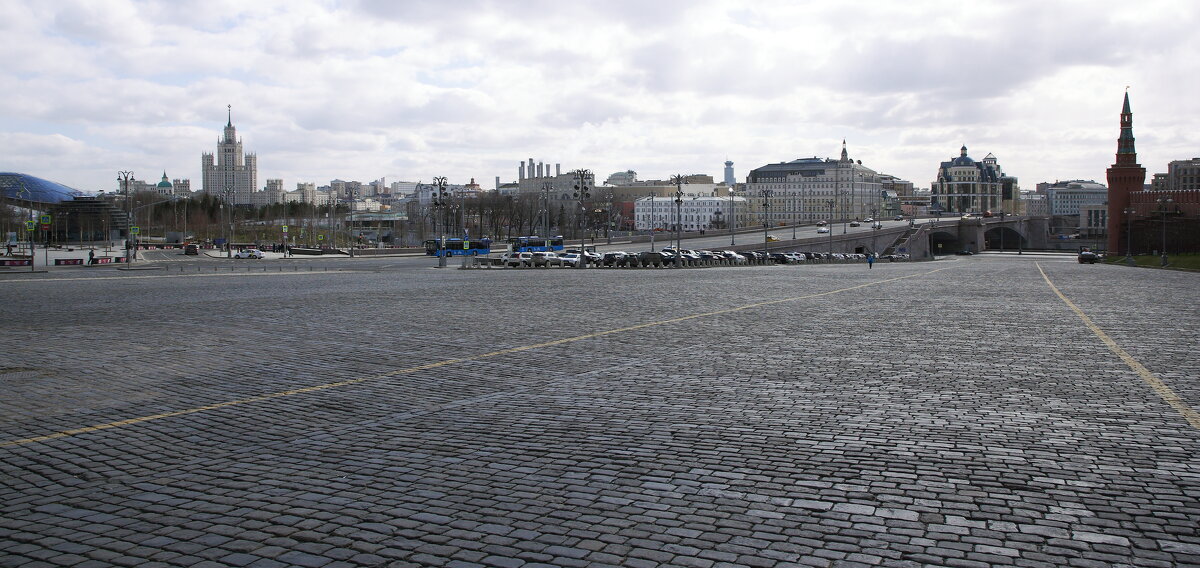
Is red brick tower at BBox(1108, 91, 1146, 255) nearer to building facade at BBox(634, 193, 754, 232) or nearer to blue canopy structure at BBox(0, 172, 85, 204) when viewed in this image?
building facade at BBox(634, 193, 754, 232)

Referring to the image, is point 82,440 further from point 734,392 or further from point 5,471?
point 734,392

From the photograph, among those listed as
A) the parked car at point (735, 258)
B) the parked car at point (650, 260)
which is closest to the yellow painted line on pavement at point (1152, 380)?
the parked car at point (650, 260)

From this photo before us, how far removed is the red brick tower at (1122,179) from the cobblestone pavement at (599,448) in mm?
96390

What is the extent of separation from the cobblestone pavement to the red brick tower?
96.4 meters

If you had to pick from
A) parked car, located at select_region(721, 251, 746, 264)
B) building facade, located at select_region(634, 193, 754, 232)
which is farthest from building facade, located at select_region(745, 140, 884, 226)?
parked car, located at select_region(721, 251, 746, 264)

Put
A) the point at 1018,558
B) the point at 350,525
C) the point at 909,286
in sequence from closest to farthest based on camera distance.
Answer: the point at 1018,558
the point at 350,525
the point at 909,286

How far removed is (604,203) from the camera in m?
159

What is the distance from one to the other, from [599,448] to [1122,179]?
11181 centimetres

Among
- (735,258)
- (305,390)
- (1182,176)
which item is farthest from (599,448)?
(1182,176)

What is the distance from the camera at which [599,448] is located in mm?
7777

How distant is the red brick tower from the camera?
101 meters

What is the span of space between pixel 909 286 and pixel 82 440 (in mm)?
28943

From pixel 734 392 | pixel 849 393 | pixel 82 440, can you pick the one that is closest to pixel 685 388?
pixel 734 392

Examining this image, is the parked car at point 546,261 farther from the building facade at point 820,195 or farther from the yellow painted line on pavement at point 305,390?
the building facade at point 820,195
